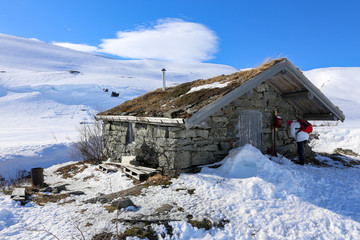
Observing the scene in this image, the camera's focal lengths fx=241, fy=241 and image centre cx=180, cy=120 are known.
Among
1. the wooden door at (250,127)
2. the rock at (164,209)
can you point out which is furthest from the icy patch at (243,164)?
the rock at (164,209)

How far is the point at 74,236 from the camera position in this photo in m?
4.10

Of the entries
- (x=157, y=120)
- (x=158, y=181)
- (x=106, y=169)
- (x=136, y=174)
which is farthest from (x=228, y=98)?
(x=106, y=169)

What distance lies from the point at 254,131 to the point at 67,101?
27940 millimetres

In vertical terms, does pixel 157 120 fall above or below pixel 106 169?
above

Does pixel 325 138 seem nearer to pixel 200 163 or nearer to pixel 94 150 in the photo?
pixel 200 163

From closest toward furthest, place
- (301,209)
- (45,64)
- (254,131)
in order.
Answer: (301,209) < (254,131) < (45,64)

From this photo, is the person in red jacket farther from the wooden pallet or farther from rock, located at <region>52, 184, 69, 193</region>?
rock, located at <region>52, 184, 69, 193</region>

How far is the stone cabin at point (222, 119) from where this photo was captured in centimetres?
693

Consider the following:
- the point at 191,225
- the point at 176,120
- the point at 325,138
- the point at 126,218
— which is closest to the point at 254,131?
the point at 176,120

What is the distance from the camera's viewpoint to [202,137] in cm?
712

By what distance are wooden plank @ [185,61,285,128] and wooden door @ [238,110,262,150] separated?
3.61 ft

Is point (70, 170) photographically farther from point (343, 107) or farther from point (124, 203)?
point (343, 107)

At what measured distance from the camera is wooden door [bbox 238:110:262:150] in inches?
313

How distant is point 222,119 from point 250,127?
133 centimetres
